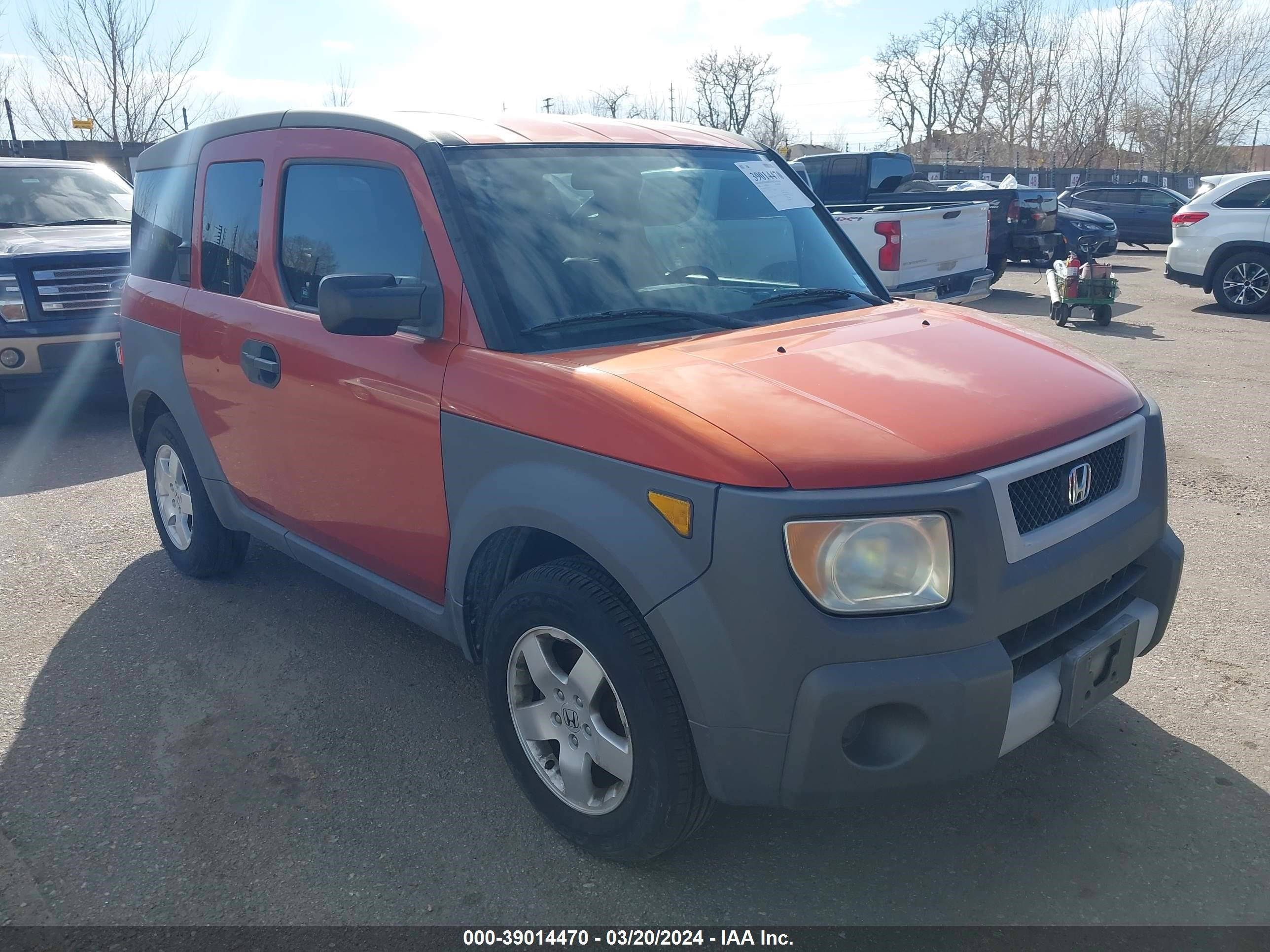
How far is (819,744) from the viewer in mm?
2201

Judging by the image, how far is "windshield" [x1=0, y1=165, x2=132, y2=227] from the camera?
8812 mm

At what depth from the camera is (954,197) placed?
14414 mm

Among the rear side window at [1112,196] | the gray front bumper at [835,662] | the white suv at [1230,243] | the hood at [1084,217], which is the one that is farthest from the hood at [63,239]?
the rear side window at [1112,196]

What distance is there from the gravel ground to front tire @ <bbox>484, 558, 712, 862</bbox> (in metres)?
0.19

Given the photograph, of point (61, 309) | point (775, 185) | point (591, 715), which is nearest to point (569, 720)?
point (591, 715)

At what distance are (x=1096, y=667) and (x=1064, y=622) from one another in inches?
→ 6.2

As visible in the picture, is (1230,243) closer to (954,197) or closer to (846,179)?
(954,197)

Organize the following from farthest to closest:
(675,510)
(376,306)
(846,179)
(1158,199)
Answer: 1. (1158,199)
2. (846,179)
3. (376,306)
4. (675,510)

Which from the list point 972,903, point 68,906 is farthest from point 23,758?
point 972,903

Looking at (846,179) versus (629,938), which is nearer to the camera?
(629,938)

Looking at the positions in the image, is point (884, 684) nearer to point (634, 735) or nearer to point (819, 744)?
point (819, 744)

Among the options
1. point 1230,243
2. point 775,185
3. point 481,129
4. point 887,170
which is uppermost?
point 887,170

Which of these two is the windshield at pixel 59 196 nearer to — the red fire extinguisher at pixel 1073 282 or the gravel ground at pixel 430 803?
the gravel ground at pixel 430 803

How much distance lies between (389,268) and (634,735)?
5.57 ft
